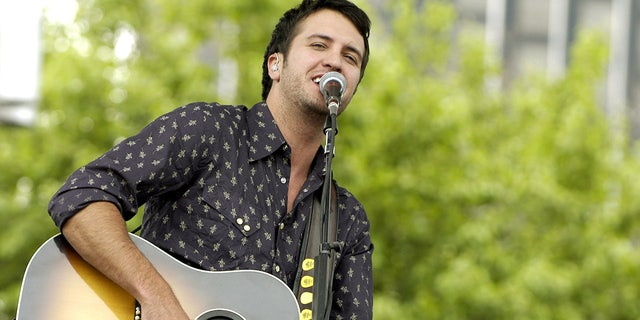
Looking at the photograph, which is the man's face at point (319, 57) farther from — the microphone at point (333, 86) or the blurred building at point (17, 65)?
the blurred building at point (17, 65)

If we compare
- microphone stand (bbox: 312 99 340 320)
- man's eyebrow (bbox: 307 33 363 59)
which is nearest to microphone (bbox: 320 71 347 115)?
microphone stand (bbox: 312 99 340 320)

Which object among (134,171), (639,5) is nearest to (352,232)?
(134,171)

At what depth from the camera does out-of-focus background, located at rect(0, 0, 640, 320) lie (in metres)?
12.2

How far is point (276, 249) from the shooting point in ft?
11.0

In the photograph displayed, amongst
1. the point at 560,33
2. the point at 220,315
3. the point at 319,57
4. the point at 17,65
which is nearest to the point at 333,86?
the point at 319,57

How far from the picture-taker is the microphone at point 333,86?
3289 millimetres

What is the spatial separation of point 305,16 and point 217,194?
83cm

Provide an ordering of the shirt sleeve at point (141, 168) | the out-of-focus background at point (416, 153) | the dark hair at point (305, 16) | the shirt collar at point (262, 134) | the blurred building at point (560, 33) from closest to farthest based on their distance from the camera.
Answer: the shirt sleeve at point (141, 168)
the shirt collar at point (262, 134)
the dark hair at point (305, 16)
the out-of-focus background at point (416, 153)
the blurred building at point (560, 33)

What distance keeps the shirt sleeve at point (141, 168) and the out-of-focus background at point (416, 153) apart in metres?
8.71

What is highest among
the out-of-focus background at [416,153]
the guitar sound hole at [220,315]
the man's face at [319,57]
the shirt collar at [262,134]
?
the out-of-focus background at [416,153]

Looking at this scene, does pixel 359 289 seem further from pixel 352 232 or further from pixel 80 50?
pixel 80 50

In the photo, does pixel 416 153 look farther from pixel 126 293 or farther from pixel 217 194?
pixel 126 293

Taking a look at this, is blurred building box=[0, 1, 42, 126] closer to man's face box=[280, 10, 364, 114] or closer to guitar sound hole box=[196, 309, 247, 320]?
man's face box=[280, 10, 364, 114]

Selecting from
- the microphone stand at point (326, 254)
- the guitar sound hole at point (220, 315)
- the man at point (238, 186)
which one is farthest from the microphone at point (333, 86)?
the guitar sound hole at point (220, 315)
